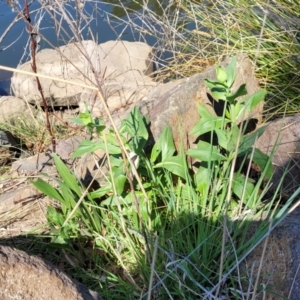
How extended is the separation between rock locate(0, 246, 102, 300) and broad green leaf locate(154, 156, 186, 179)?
0.98 metres

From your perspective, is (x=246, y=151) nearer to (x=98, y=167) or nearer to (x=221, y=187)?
(x=221, y=187)

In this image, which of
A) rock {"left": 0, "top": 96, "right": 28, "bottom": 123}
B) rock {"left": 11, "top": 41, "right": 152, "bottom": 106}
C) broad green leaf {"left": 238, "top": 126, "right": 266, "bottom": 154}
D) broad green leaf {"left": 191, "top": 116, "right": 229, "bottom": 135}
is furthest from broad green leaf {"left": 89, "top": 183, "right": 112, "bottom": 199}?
rock {"left": 0, "top": 96, "right": 28, "bottom": 123}

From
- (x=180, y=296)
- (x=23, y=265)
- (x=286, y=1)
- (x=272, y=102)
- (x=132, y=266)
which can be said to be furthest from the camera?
(x=286, y=1)

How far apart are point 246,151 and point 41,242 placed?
3.14 ft

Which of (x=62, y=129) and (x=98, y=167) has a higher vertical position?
(x=98, y=167)

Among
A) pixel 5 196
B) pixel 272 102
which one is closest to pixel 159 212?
pixel 5 196

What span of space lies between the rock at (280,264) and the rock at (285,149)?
0.38 m

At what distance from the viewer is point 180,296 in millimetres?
2084

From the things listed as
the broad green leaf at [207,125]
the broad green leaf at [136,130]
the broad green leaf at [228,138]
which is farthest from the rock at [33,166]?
the broad green leaf at [228,138]

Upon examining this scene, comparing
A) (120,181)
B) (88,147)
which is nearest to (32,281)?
(120,181)

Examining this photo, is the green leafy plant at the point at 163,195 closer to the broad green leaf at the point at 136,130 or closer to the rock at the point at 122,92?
the broad green leaf at the point at 136,130

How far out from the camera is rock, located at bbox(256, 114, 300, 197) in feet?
8.57

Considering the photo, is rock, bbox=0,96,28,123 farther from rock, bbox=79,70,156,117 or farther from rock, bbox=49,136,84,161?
rock, bbox=49,136,84,161

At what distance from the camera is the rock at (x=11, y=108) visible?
4.68 metres
